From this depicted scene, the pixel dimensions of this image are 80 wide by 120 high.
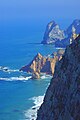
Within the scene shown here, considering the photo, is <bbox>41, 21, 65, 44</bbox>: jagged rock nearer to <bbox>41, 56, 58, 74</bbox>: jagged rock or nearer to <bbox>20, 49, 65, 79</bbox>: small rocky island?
<bbox>20, 49, 65, 79</bbox>: small rocky island

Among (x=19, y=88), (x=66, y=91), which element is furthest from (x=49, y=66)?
(x=66, y=91)

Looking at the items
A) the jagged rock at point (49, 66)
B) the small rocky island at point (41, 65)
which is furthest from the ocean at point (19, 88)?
the jagged rock at point (49, 66)

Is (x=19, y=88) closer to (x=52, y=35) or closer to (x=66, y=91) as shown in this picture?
(x=66, y=91)

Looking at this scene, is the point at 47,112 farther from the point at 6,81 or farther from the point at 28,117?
the point at 6,81

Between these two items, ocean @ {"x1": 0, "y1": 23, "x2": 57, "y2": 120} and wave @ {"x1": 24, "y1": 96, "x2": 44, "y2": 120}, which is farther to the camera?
ocean @ {"x1": 0, "y1": 23, "x2": 57, "y2": 120}

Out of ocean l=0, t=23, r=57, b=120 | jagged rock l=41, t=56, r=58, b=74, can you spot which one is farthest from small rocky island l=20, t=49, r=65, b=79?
ocean l=0, t=23, r=57, b=120

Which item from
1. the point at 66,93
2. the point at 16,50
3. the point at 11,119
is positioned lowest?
the point at 11,119

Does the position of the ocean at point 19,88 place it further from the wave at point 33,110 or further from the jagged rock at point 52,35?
the jagged rock at point 52,35

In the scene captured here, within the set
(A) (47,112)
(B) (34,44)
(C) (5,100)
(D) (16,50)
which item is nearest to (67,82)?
(A) (47,112)
